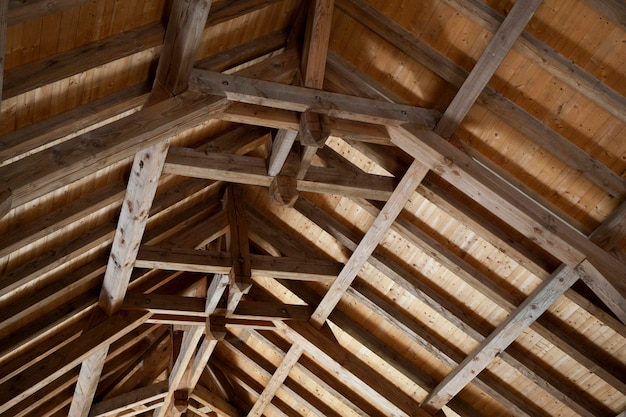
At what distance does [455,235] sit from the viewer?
19.5 ft

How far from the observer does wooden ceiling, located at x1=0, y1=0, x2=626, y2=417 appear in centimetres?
408

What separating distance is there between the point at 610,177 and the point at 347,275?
94.2 inches

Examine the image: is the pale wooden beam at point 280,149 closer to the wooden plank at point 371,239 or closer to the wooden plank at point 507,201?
the wooden plank at point 507,201

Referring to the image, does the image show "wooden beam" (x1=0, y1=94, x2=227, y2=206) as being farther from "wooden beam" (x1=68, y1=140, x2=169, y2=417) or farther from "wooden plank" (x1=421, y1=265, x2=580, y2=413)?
"wooden plank" (x1=421, y1=265, x2=580, y2=413)

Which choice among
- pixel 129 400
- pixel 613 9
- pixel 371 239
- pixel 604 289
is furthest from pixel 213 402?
pixel 613 9

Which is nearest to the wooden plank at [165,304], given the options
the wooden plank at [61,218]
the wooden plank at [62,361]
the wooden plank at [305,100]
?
the wooden plank at [62,361]

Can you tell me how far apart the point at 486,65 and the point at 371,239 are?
1891 millimetres

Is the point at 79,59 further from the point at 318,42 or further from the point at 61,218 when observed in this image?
the point at 318,42

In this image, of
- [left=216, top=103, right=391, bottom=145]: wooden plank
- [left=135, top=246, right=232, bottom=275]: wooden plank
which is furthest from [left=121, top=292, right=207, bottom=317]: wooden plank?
[left=216, top=103, right=391, bottom=145]: wooden plank

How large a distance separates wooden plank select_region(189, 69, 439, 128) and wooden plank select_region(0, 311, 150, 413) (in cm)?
257

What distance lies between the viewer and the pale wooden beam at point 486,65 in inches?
170

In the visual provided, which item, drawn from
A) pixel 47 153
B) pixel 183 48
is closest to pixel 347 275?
pixel 183 48

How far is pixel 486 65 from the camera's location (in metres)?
4.56

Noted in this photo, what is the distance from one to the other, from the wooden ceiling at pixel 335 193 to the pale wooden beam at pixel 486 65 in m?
0.01
